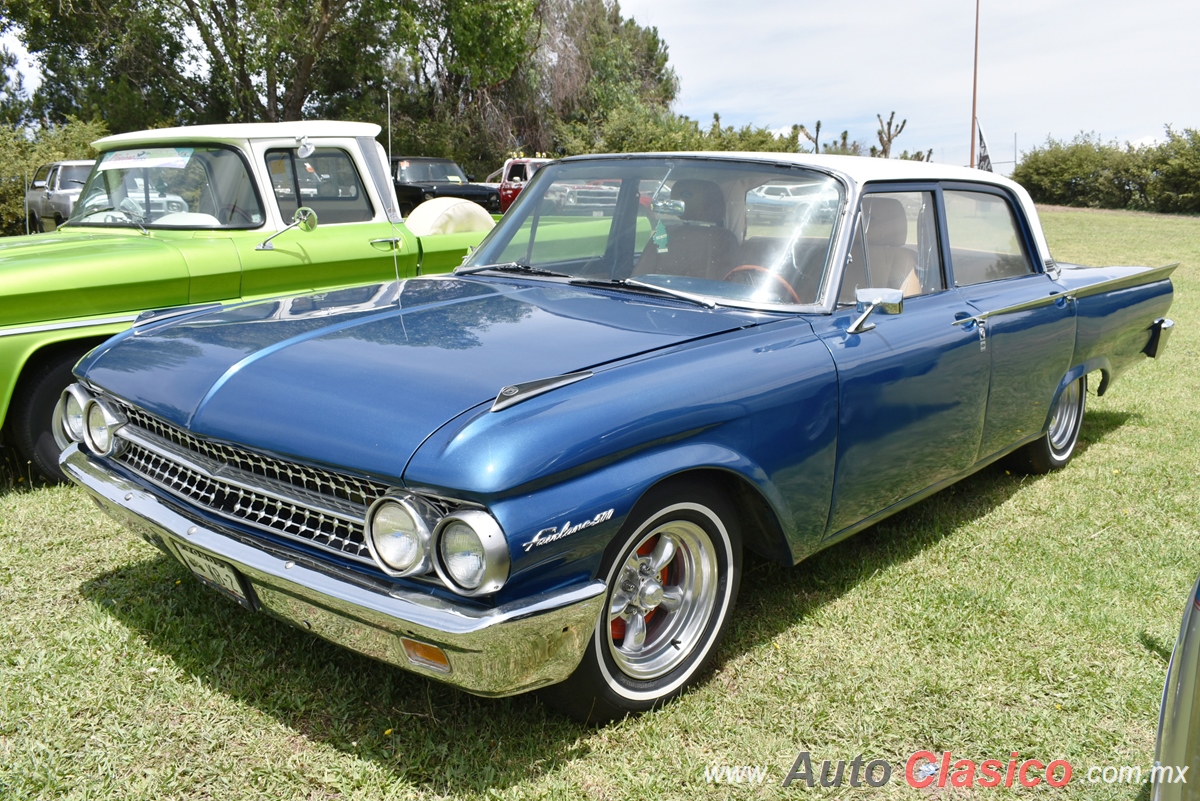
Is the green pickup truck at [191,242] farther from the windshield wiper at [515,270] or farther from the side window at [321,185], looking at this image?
the windshield wiper at [515,270]

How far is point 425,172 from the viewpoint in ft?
66.2

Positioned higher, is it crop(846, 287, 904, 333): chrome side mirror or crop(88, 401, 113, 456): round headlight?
crop(846, 287, 904, 333): chrome side mirror

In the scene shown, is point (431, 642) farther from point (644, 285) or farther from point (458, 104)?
point (458, 104)

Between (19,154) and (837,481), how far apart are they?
64.9ft

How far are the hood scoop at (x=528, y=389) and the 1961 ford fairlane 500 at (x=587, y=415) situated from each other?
1 centimetres

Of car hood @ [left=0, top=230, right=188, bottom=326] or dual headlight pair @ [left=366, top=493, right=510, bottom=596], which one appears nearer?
dual headlight pair @ [left=366, top=493, right=510, bottom=596]

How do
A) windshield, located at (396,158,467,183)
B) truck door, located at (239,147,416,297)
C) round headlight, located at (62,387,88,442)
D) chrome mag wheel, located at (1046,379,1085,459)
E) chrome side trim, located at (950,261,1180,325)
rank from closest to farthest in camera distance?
round headlight, located at (62,387,88,442) < chrome side trim, located at (950,261,1180,325) < chrome mag wheel, located at (1046,379,1085,459) < truck door, located at (239,147,416,297) < windshield, located at (396,158,467,183)

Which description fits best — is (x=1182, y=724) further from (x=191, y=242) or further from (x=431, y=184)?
(x=431, y=184)

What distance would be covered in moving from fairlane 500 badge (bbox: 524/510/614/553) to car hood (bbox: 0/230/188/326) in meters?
3.31

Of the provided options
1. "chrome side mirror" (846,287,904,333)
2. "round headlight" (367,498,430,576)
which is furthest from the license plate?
"chrome side mirror" (846,287,904,333)

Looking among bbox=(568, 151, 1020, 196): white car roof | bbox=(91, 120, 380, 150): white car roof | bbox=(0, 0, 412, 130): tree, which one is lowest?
bbox=(568, 151, 1020, 196): white car roof

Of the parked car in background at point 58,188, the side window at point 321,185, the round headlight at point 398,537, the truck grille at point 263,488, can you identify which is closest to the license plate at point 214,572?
the truck grille at point 263,488

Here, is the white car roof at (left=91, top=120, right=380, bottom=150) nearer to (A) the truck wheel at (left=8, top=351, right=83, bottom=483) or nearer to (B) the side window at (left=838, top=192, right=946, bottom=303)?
(A) the truck wheel at (left=8, top=351, right=83, bottom=483)

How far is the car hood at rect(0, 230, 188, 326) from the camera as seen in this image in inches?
171
